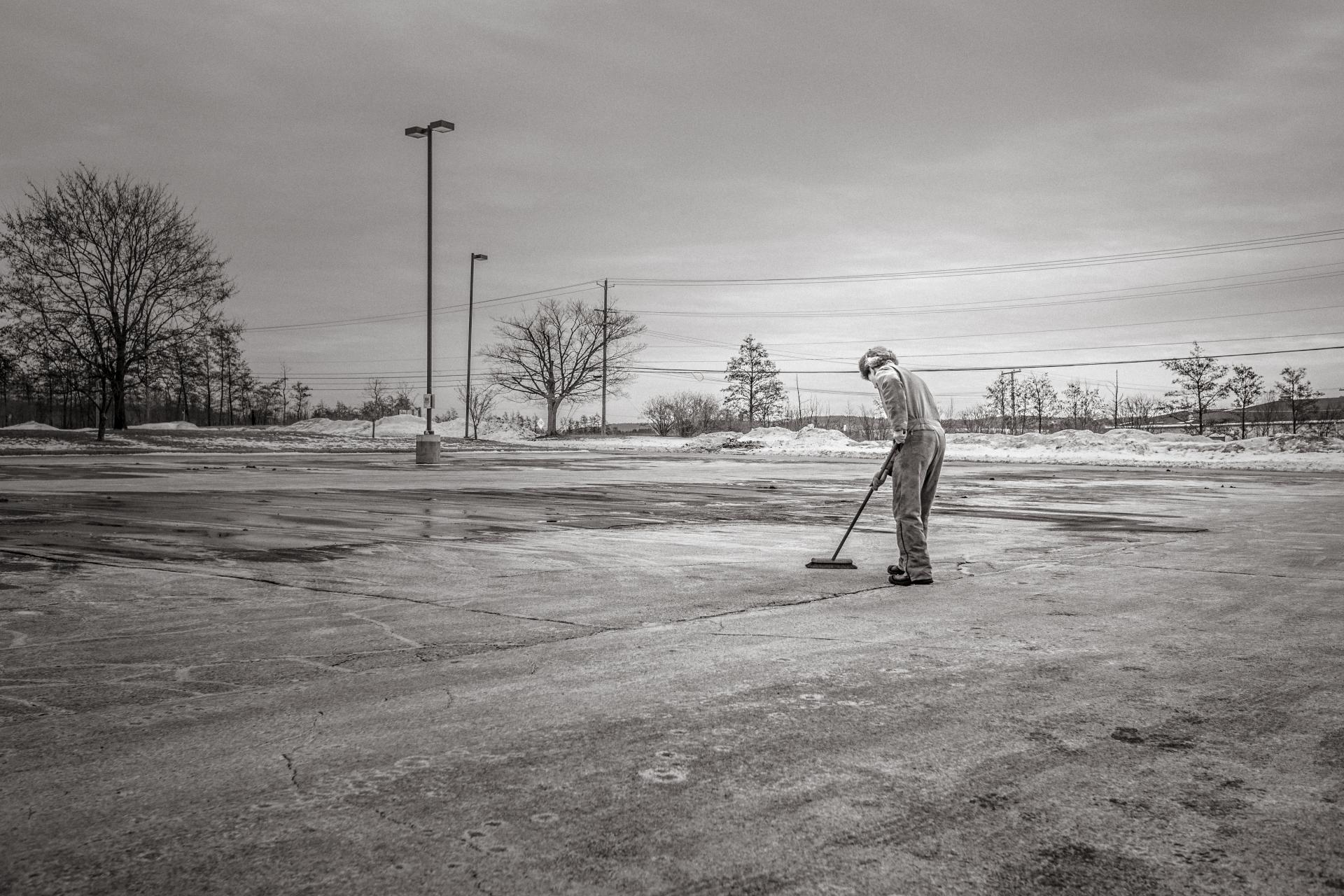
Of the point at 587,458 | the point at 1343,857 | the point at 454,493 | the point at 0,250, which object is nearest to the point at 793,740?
the point at 1343,857

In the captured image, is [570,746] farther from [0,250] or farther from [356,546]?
[0,250]

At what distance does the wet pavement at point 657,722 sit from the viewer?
2.44m

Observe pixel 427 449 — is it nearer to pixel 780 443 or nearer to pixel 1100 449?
pixel 780 443

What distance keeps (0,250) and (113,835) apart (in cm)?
4311

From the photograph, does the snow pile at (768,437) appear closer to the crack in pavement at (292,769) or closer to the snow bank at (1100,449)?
the snow bank at (1100,449)

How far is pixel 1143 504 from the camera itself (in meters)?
15.3

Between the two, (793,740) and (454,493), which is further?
(454,493)

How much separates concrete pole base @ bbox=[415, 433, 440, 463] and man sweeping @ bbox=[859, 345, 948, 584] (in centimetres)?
2045

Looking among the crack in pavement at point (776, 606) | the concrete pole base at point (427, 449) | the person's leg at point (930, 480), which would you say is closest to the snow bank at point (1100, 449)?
the concrete pole base at point (427, 449)

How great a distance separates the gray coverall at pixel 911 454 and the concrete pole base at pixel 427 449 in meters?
20.6

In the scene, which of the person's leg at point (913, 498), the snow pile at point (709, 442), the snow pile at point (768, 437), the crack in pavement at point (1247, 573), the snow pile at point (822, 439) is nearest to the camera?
the person's leg at point (913, 498)

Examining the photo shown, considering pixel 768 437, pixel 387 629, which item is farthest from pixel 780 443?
pixel 387 629

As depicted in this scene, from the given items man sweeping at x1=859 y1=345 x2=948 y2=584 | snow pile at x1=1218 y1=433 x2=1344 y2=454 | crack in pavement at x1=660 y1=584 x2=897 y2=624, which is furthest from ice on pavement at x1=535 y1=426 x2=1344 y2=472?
crack in pavement at x1=660 y1=584 x2=897 y2=624

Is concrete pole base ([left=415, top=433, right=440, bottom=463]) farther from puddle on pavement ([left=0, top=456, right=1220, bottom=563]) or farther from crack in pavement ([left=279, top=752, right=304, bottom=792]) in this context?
crack in pavement ([left=279, top=752, right=304, bottom=792])
